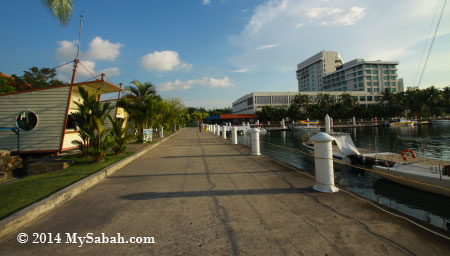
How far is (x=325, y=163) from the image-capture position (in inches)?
175

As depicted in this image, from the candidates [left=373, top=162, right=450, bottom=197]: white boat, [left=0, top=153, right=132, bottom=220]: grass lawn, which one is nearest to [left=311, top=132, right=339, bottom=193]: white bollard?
[left=373, top=162, right=450, bottom=197]: white boat

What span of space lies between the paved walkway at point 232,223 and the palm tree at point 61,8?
34.7 feet

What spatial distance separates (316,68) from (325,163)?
131272 mm

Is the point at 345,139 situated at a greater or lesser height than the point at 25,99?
lesser

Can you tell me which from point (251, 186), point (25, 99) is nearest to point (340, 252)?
point (251, 186)

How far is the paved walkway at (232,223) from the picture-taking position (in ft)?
8.60

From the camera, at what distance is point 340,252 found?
2.47 m

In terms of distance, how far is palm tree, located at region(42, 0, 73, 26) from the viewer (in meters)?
10.7

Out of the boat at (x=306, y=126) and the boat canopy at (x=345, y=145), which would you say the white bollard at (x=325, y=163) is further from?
the boat at (x=306, y=126)

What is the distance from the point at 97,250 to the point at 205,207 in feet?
5.74

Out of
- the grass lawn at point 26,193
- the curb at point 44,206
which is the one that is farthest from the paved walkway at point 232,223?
the grass lawn at point 26,193

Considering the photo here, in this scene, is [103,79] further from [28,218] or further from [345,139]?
[345,139]

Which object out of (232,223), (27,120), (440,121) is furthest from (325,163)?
(440,121)

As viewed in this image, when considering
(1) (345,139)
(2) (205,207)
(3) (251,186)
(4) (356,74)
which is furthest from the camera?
(4) (356,74)
